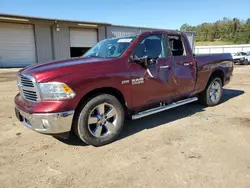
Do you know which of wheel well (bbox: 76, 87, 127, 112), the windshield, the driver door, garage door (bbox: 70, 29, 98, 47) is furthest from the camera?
garage door (bbox: 70, 29, 98, 47)

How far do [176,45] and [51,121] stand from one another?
10.9ft

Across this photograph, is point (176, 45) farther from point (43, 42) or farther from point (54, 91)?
point (43, 42)

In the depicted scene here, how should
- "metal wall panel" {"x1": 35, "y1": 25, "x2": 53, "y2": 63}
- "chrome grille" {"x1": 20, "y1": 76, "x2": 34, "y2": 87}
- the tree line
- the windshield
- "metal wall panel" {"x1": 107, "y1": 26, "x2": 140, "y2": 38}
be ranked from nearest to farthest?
"chrome grille" {"x1": 20, "y1": 76, "x2": 34, "y2": 87} < the windshield < "metal wall panel" {"x1": 35, "y1": 25, "x2": 53, "y2": 63} < "metal wall panel" {"x1": 107, "y1": 26, "x2": 140, "y2": 38} < the tree line

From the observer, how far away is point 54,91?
11.2 feet

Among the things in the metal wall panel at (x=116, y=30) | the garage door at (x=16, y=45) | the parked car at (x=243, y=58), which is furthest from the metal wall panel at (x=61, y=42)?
the parked car at (x=243, y=58)

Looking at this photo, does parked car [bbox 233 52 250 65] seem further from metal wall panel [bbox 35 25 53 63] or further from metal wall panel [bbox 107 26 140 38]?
metal wall panel [bbox 35 25 53 63]

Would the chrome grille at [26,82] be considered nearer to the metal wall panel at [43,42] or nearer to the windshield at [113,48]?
the windshield at [113,48]

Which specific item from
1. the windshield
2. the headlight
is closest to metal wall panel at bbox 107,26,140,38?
the windshield

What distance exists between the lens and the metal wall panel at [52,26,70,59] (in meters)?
22.4

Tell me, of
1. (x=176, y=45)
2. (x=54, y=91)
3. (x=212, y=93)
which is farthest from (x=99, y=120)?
(x=212, y=93)

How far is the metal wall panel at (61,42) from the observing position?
73.5 feet

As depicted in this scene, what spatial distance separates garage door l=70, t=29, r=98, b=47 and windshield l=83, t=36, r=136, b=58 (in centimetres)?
1973

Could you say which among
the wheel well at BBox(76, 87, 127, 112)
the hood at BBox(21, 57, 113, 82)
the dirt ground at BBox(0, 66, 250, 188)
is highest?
the hood at BBox(21, 57, 113, 82)

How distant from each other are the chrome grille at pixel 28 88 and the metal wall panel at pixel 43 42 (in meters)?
19.3
